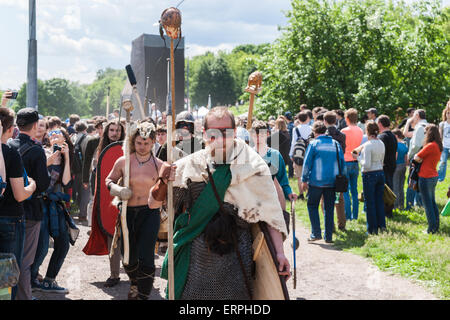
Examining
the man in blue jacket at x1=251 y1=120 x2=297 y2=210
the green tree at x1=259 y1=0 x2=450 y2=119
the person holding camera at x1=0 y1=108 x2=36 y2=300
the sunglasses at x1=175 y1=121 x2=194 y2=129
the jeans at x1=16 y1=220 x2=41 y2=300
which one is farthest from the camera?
the green tree at x1=259 y1=0 x2=450 y2=119

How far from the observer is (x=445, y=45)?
76.3 ft

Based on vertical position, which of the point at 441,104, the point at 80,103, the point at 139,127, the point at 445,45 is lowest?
the point at 139,127

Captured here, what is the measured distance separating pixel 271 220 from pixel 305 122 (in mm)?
8427

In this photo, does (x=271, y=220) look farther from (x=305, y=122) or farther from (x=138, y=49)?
(x=138, y=49)

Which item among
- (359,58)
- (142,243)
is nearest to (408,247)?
(142,243)

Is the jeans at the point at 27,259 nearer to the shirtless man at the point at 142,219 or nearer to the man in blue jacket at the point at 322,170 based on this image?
the shirtless man at the point at 142,219

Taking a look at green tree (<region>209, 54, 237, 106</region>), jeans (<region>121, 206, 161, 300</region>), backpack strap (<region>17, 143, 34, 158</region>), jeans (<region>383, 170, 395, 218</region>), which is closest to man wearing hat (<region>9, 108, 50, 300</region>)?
backpack strap (<region>17, 143, 34, 158</region>)

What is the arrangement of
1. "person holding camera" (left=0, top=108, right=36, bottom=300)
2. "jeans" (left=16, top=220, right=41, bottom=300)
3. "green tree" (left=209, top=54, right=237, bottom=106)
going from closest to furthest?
"person holding camera" (left=0, top=108, right=36, bottom=300)
"jeans" (left=16, top=220, right=41, bottom=300)
"green tree" (left=209, top=54, right=237, bottom=106)

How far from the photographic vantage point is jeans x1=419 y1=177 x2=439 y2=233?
8398 millimetres

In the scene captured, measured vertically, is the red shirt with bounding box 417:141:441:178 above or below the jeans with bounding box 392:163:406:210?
above

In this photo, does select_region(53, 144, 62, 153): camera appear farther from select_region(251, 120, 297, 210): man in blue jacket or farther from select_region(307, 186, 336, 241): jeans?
select_region(307, 186, 336, 241): jeans

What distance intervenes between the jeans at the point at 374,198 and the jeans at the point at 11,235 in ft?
19.4

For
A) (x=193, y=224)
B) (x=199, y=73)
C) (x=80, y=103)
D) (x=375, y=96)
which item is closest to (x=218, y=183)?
(x=193, y=224)

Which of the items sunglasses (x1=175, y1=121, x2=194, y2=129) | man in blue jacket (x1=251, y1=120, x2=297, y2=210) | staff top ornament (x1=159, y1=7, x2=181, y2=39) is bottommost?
man in blue jacket (x1=251, y1=120, x2=297, y2=210)
